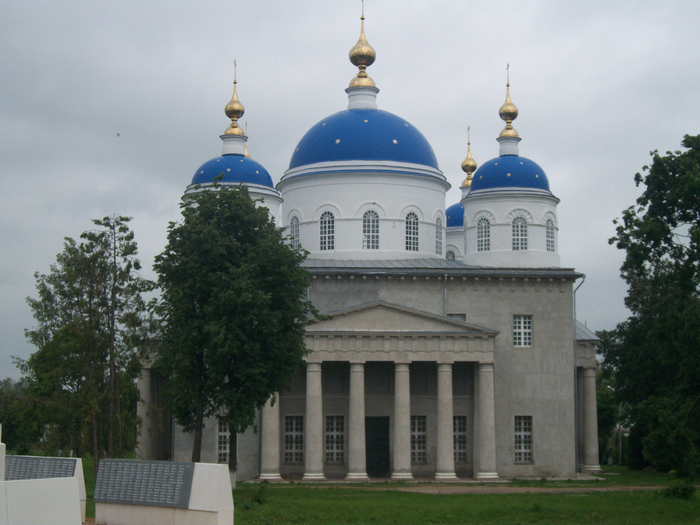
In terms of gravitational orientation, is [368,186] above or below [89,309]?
above

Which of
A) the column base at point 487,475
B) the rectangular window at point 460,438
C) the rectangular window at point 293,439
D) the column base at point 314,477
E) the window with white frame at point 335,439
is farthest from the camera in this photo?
the rectangular window at point 460,438

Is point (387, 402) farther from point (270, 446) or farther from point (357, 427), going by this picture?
point (270, 446)

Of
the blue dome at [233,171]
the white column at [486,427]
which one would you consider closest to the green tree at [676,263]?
the white column at [486,427]

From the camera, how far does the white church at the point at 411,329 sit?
1452 inches

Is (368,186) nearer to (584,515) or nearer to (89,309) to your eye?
(89,309)

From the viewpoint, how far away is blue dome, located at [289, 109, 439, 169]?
4259 cm

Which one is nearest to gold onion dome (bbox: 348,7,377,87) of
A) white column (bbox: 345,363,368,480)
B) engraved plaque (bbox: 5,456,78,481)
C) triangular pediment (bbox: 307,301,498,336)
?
triangular pediment (bbox: 307,301,498,336)

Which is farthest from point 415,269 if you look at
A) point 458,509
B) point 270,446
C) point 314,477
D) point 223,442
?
point 458,509

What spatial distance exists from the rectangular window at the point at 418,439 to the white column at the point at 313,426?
14.5ft

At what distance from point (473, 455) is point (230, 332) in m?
15.6

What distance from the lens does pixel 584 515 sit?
25.2 m

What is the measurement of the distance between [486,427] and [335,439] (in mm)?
6304

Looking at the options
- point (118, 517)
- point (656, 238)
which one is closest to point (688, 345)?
point (656, 238)

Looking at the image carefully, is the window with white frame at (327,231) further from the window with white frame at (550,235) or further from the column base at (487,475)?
the column base at (487,475)
